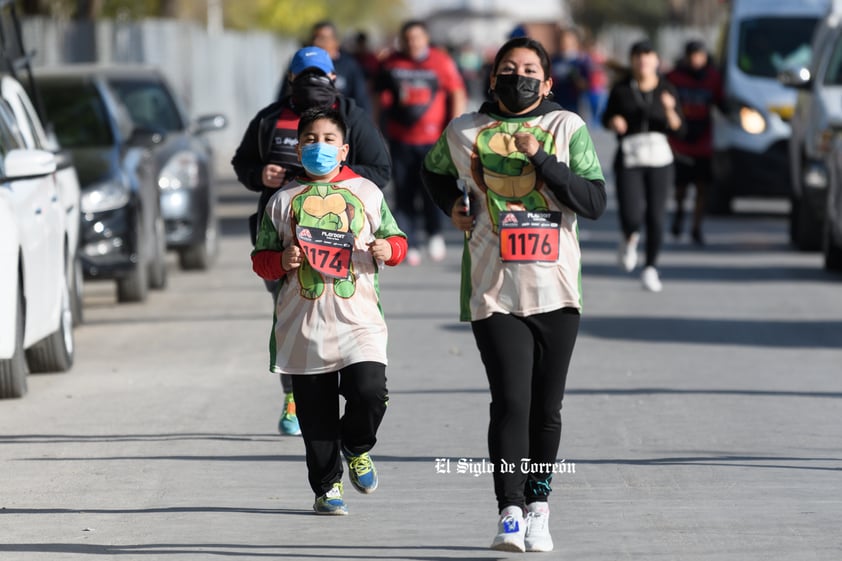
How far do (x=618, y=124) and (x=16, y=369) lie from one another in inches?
229

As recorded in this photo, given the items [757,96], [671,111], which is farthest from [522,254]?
[757,96]

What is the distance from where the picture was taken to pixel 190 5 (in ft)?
178

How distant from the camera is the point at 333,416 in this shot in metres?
7.47

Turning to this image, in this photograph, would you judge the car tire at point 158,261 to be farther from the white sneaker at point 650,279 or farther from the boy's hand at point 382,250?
the boy's hand at point 382,250

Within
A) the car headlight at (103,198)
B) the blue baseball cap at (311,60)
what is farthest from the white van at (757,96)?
the blue baseball cap at (311,60)

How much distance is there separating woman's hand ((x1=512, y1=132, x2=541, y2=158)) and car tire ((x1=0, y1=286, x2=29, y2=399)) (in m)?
4.12

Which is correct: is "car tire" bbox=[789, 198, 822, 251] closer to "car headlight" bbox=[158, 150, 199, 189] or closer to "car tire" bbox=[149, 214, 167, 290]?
"car headlight" bbox=[158, 150, 199, 189]

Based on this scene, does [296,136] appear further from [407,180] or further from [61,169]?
[407,180]

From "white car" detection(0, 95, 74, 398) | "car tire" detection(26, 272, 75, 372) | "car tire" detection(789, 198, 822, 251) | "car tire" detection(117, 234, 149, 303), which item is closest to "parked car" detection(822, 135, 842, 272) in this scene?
"car tire" detection(789, 198, 822, 251)

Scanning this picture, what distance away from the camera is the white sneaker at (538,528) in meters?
6.83

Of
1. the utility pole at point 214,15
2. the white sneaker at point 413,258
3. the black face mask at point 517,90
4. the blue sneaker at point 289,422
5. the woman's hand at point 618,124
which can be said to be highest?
the black face mask at point 517,90

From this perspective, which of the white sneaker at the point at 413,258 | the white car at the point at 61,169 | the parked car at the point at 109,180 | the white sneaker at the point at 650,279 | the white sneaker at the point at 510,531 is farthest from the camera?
the white sneaker at the point at 413,258

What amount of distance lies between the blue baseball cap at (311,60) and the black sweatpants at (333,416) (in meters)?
1.80

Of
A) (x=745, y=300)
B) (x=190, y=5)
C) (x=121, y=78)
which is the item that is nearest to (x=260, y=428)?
(x=745, y=300)
